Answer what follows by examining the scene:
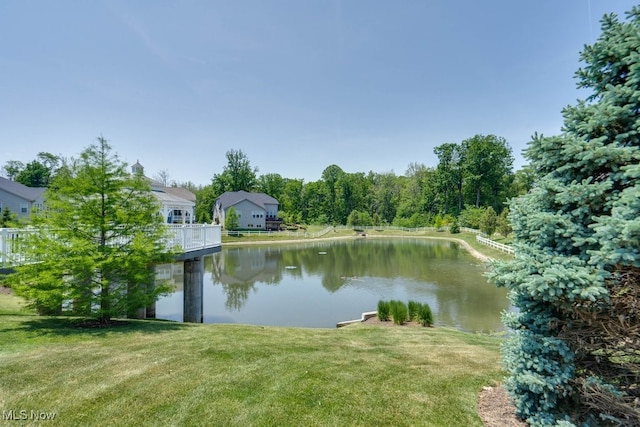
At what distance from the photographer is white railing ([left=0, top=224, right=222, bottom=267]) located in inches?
274

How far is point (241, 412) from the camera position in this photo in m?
3.59

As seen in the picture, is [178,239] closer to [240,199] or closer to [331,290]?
[331,290]

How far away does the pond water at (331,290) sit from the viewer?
12.7 meters

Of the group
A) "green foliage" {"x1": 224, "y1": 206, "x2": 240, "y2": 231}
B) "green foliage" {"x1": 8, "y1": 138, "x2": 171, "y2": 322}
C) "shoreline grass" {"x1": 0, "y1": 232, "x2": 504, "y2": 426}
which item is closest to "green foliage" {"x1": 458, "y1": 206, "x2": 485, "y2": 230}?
"green foliage" {"x1": 224, "y1": 206, "x2": 240, "y2": 231}

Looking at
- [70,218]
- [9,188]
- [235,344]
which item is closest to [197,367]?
[235,344]

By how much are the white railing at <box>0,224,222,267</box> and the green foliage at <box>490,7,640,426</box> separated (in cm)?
846

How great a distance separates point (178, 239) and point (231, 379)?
7.52 m

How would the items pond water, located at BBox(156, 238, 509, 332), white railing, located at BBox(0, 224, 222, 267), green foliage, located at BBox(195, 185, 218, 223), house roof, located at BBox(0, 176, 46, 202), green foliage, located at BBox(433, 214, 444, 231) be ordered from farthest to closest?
green foliage, located at BBox(195, 185, 218, 223) → green foliage, located at BBox(433, 214, 444, 231) → house roof, located at BBox(0, 176, 46, 202) → pond water, located at BBox(156, 238, 509, 332) → white railing, located at BBox(0, 224, 222, 267)

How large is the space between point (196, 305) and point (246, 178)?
6016 cm

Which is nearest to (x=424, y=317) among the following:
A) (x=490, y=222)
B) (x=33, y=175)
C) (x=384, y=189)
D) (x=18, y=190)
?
(x=490, y=222)

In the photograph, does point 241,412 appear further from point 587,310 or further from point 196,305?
point 196,305

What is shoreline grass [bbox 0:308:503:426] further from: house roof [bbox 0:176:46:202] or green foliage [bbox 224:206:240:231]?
green foliage [bbox 224:206:240:231]

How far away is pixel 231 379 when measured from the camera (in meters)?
4.39

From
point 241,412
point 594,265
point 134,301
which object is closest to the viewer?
point 594,265
